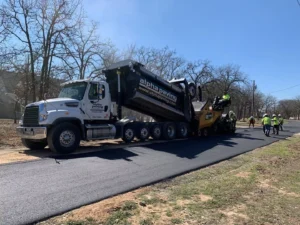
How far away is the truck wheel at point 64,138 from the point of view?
30.5 ft

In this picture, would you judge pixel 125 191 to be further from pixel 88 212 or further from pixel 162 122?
pixel 162 122

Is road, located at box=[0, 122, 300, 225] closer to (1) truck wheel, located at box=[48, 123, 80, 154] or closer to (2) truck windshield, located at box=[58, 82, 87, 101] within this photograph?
(1) truck wheel, located at box=[48, 123, 80, 154]

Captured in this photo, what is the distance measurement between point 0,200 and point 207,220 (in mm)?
3376

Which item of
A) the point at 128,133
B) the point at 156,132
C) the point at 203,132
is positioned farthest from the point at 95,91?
the point at 203,132

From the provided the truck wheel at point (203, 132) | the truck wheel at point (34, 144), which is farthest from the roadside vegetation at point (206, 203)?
the truck wheel at point (203, 132)

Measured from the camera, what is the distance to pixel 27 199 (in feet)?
15.7

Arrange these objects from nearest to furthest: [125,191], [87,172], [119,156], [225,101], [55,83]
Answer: [125,191] → [87,172] → [119,156] → [225,101] → [55,83]

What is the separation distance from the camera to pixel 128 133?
12703mm

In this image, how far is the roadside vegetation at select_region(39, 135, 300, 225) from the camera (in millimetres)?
4066

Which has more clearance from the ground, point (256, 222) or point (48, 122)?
point (48, 122)

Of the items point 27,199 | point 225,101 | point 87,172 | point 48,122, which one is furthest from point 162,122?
point 27,199

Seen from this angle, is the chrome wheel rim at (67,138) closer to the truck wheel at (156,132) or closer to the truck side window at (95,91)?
the truck side window at (95,91)

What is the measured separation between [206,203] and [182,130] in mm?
11016

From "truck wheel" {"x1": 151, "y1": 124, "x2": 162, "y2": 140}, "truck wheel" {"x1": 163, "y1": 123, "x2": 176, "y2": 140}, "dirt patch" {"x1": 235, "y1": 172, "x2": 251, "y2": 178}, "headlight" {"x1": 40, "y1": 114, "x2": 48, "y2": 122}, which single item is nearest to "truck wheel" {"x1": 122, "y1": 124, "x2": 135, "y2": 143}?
Result: "truck wheel" {"x1": 151, "y1": 124, "x2": 162, "y2": 140}
